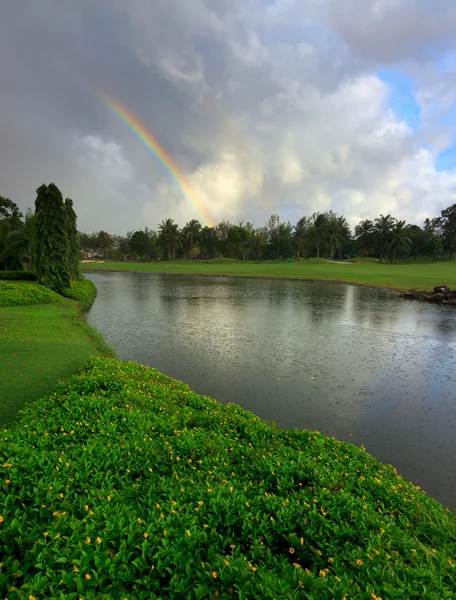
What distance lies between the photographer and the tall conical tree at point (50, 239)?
29125mm

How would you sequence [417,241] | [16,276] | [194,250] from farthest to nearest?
[194,250], [417,241], [16,276]

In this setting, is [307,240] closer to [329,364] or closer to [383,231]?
[383,231]

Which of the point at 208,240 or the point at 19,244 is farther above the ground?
the point at 208,240

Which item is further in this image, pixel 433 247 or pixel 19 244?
pixel 433 247

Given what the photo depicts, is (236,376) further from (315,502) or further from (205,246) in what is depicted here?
(205,246)

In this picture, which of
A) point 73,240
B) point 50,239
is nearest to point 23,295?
point 50,239

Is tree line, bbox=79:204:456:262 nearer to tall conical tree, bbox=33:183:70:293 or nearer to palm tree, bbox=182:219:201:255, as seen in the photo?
palm tree, bbox=182:219:201:255

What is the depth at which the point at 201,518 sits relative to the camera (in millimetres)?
3932

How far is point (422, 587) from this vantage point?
126 inches

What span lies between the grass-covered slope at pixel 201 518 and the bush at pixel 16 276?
116 feet

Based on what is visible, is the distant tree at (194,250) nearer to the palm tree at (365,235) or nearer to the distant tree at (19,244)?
the palm tree at (365,235)

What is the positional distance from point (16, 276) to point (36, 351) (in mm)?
28924

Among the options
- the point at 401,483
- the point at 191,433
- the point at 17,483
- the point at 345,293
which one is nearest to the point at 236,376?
the point at 191,433

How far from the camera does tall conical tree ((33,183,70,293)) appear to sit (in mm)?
29125
